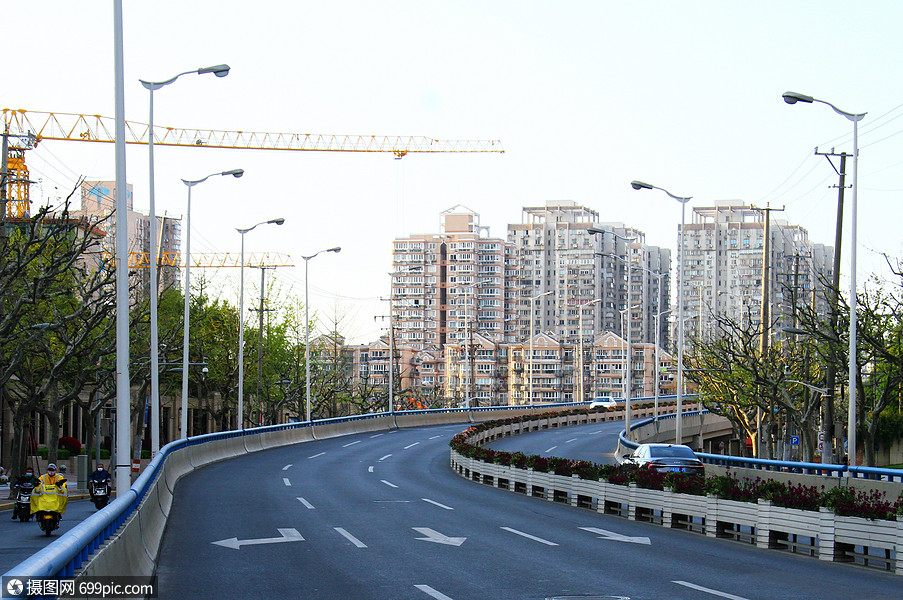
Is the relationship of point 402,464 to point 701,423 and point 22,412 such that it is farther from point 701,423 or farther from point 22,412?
point 701,423

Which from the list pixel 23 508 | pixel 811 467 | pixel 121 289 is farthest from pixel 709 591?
pixel 23 508

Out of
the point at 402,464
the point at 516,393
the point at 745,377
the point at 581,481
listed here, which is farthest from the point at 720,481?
the point at 516,393

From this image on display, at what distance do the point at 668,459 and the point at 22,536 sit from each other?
58.3 ft

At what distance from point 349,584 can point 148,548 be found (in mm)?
3647

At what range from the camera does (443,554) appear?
55.3ft

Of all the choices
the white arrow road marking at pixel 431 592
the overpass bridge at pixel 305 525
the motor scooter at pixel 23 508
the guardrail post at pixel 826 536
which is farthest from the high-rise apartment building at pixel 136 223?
the white arrow road marking at pixel 431 592

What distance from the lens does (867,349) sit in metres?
35.3

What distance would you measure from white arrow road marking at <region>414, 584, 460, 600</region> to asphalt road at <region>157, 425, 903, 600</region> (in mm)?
15

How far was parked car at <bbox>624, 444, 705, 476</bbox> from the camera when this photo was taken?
1159 inches

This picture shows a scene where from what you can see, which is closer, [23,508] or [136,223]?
[23,508]

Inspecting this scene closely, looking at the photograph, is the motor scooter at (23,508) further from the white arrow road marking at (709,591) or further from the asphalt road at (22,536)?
the white arrow road marking at (709,591)

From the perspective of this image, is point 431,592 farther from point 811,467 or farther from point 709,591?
point 811,467

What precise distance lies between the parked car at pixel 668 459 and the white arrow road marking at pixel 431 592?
16483mm

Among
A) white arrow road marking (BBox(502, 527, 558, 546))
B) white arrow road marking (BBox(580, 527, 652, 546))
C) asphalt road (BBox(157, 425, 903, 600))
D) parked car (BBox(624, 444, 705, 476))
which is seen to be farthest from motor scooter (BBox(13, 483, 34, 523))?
parked car (BBox(624, 444, 705, 476))
